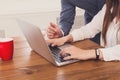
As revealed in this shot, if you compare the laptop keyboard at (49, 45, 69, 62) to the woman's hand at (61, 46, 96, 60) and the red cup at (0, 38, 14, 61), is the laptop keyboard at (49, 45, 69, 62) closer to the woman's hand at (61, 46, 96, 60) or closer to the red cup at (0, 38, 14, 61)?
the woman's hand at (61, 46, 96, 60)

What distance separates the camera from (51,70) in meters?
1.17

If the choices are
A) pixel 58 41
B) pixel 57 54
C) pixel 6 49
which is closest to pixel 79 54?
pixel 57 54

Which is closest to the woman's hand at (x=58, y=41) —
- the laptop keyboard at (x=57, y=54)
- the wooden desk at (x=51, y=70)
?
Answer: the laptop keyboard at (x=57, y=54)

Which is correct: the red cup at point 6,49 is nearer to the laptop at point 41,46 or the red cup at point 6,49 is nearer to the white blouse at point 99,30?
the laptop at point 41,46

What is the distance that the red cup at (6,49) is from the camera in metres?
1.26

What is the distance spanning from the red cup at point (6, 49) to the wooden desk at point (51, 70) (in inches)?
1.1

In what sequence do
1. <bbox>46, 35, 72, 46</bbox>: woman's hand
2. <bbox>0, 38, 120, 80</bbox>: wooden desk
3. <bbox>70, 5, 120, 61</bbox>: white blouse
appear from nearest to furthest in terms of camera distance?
<bbox>0, 38, 120, 80</bbox>: wooden desk, <bbox>46, 35, 72, 46</bbox>: woman's hand, <bbox>70, 5, 120, 61</bbox>: white blouse

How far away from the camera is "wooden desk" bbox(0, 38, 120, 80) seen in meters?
1.09

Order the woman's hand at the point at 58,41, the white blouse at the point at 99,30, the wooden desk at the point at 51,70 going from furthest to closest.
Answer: the white blouse at the point at 99,30 < the woman's hand at the point at 58,41 < the wooden desk at the point at 51,70

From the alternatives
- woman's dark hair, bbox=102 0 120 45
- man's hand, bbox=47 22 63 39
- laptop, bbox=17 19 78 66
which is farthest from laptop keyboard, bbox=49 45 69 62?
woman's dark hair, bbox=102 0 120 45

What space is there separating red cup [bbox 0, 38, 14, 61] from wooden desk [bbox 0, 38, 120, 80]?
0.09 feet

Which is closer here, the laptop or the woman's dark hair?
the laptop

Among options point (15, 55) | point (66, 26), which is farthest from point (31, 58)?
point (66, 26)

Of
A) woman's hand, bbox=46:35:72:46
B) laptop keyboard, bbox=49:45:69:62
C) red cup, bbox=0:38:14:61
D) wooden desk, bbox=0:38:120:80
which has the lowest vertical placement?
wooden desk, bbox=0:38:120:80
